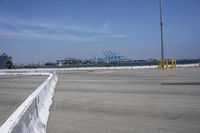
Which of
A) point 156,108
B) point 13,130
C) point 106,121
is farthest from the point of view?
point 156,108

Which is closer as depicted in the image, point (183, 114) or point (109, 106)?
point (183, 114)

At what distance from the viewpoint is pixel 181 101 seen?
1018 cm

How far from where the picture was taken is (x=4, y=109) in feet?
32.6

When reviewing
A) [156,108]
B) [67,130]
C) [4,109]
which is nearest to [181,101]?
[156,108]

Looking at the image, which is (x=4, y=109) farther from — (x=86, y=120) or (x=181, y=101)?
(x=181, y=101)

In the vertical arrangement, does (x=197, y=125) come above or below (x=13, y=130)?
below

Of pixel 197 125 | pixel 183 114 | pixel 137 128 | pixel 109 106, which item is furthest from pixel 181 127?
pixel 109 106

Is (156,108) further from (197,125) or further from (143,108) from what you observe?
(197,125)

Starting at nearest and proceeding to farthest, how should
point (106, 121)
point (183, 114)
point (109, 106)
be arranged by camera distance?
point (106, 121) < point (183, 114) < point (109, 106)

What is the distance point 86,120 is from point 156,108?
256cm

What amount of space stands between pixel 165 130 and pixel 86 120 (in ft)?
7.42

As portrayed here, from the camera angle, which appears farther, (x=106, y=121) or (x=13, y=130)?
(x=106, y=121)

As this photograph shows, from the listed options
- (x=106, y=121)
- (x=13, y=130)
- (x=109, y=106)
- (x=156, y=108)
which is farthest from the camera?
(x=109, y=106)

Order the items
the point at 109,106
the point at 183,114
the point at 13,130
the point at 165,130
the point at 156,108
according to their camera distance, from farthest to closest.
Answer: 1. the point at 109,106
2. the point at 156,108
3. the point at 183,114
4. the point at 165,130
5. the point at 13,130
